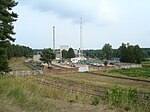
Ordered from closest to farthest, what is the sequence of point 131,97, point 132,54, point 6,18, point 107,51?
1. point 131,97
2. point 6,18
3. point 132,54
4. point 107,51

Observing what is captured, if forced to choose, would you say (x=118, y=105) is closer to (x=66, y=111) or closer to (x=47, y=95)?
(x=66, y=111)

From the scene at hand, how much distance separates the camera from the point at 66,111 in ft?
23.5

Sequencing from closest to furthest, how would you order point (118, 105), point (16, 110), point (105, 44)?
point (16, 110)
point (118, 105)
point (105, 44)

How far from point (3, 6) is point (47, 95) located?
15.9 m

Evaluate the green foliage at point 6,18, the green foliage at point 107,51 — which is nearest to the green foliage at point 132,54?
the green foliage at point 107,51

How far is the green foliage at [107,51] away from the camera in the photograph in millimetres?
154025

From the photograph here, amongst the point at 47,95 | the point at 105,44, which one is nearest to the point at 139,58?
the point at 105,44

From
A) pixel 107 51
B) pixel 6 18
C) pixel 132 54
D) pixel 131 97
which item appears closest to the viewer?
pixel 131 97

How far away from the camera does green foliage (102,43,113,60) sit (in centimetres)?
15402

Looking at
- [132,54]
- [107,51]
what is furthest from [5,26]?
[107,51]

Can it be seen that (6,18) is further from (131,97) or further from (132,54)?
(132,54)

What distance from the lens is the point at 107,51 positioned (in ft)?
514

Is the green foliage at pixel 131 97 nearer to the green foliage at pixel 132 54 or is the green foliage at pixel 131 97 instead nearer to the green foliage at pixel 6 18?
the green foliage at pixel 6 18

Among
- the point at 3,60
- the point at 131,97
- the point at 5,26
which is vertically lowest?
the point at 131,97
